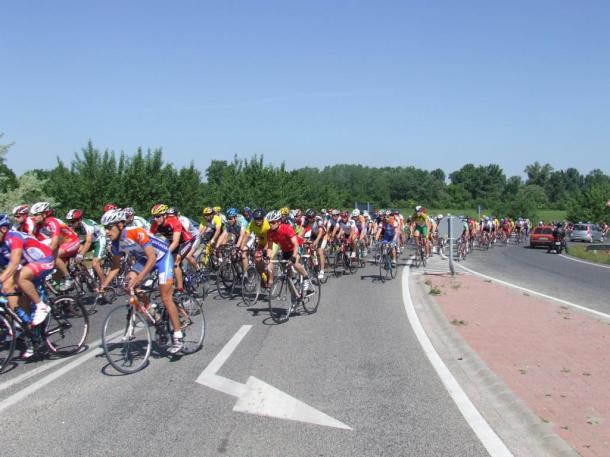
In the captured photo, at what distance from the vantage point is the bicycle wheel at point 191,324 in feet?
24.4

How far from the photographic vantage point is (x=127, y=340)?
6578 mm

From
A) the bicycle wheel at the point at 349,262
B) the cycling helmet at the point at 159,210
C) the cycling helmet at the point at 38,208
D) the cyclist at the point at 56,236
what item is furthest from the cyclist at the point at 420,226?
the cycling helmet at the point at 38,208

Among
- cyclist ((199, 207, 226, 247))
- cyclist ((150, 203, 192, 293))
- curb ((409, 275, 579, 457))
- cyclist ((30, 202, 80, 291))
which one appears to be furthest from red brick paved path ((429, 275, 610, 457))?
cyclist ((30, 202, 80, 291))

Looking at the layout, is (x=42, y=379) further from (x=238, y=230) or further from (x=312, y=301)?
(x=238, y=230)

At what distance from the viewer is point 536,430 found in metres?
4.64

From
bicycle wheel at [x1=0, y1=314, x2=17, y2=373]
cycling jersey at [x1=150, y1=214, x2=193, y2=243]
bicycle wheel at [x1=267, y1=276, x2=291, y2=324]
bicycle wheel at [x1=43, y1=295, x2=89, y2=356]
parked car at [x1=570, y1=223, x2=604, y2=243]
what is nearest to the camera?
bicycle wheel at [x1=0, y1=314, x2=17, y2=373]

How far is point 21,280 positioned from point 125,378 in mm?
1829

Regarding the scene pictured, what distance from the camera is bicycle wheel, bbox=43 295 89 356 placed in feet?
24.2

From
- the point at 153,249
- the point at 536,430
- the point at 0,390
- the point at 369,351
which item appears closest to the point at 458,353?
the point at 369,351

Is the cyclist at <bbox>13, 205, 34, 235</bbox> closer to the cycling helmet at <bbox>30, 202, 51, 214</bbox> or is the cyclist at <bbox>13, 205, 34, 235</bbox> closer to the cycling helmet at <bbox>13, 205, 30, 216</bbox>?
the cycling helmet at <bbox>13, 205, 30, 216</bbox>

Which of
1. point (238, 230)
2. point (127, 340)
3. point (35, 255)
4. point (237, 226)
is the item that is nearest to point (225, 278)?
point (238, 230)

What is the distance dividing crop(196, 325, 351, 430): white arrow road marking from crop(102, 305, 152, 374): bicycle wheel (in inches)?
31.3

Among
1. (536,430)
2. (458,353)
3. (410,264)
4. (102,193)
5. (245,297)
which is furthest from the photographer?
(102,193)

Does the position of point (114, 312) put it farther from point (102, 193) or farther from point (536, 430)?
point (102, 193)
